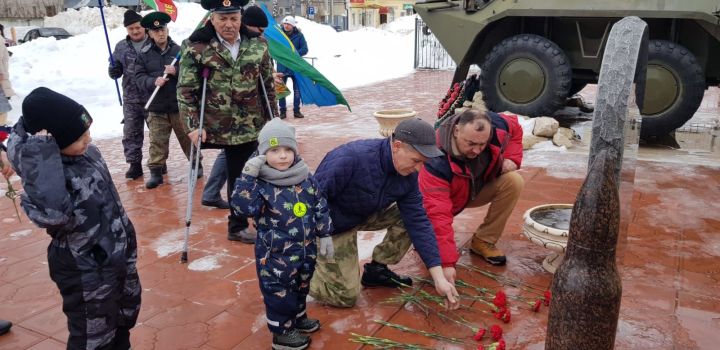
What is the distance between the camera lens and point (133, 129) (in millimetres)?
6496

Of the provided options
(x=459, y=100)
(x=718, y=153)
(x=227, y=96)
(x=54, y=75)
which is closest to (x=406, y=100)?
(x=459, y=100)

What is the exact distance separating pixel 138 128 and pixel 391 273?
12.8 feet

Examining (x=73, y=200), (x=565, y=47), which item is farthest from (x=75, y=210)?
(x=565, y=47)

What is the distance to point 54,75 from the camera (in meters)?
13.1

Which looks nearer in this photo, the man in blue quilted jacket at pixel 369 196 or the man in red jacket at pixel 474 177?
the man in blue quilted jacket at pixel 369 196

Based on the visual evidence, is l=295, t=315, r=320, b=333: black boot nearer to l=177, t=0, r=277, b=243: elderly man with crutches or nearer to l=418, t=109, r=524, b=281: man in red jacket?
l=418, t=109, r=524, b=281: man in red jacket

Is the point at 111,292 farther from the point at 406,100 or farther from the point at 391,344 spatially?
the point at 406,100

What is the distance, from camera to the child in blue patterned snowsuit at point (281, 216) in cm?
287

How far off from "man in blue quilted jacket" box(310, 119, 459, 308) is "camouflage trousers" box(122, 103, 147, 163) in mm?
3744

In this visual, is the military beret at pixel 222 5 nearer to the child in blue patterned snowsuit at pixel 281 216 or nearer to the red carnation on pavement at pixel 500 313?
the child in blue patterned snowsuit at pixel 281 216

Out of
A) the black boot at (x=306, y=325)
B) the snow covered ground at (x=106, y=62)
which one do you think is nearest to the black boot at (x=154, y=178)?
the snow covered ground at (x=106, y=62)

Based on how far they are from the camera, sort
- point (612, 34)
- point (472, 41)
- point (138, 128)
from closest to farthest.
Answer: point (612, 34)
point (138, 128)
point (472, 41)

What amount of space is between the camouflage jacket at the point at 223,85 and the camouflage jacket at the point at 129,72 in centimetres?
212

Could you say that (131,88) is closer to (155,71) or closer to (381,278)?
(155,71)
